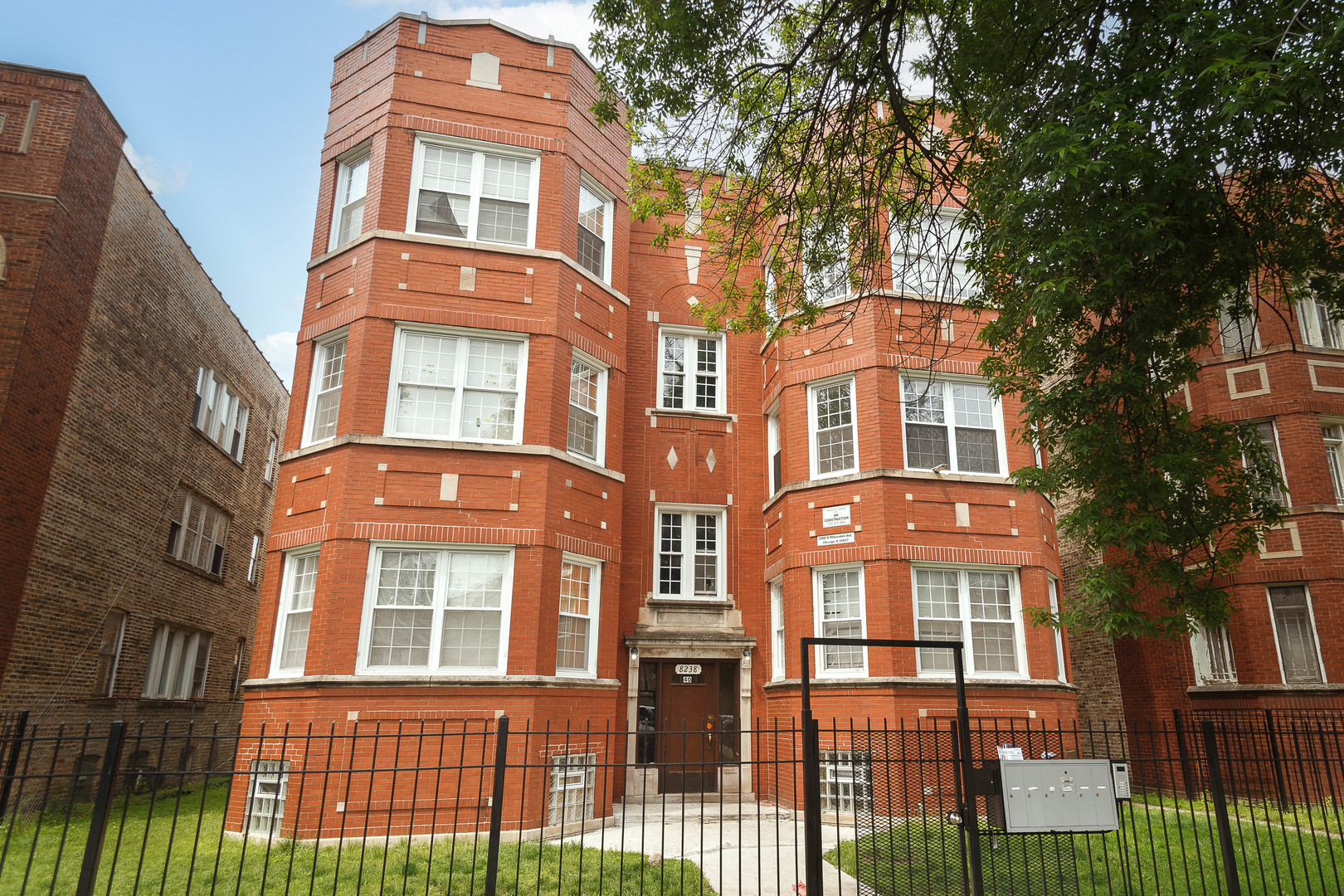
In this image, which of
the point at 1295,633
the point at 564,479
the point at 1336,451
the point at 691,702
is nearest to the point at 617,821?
the point at 691,702

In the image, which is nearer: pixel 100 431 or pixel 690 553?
pixel 100 431

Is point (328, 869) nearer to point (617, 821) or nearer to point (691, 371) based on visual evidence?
point (617, 821)

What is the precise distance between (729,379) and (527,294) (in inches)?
204

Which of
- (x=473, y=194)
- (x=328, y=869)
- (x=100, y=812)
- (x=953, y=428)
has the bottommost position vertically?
(x=328, y=869)

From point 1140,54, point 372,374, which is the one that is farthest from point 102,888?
point 1140,54

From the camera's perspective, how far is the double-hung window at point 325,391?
47.0 ft

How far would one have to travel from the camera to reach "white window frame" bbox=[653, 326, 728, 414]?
17.5m

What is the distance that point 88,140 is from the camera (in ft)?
51.9

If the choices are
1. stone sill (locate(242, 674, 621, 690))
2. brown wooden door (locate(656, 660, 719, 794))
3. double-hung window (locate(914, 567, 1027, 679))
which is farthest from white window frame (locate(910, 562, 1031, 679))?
stone sill (locate(242, 674, 621, 690))

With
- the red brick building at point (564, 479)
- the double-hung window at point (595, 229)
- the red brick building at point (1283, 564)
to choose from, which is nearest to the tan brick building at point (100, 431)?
the red brick building at point (564, 479)

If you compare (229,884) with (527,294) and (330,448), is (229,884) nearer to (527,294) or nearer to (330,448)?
(330,448)

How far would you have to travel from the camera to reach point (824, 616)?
50.0 ft

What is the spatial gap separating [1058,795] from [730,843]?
5459 mm

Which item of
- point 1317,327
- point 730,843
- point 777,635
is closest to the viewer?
point 730,843
